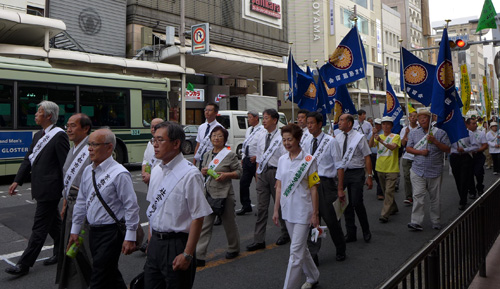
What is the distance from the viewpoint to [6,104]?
423 inches

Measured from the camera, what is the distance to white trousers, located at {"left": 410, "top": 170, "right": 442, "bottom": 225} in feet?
20.3

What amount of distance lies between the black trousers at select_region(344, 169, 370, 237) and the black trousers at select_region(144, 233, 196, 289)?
3.31 meters

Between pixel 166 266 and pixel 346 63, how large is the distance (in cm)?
614

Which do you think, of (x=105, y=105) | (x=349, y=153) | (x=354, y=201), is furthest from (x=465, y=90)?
(x=105, y=105)

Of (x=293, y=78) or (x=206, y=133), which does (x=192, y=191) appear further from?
(x=293, y=78)

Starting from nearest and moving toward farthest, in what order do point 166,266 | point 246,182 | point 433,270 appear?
point 433,270 < point 166,266 < point 246,182

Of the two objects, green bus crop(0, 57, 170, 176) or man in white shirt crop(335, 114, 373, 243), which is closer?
man in white shirt crop(335, 114, 373, 243)

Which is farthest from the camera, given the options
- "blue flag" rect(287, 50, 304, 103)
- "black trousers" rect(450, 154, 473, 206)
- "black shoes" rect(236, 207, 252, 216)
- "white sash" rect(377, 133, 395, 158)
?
"blue flag" rect(287, 50, 304, 103)

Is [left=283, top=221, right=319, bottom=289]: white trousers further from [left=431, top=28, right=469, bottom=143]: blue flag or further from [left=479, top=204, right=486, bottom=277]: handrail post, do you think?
[left=431, top=28, right=469, bottom=143]: blue flag

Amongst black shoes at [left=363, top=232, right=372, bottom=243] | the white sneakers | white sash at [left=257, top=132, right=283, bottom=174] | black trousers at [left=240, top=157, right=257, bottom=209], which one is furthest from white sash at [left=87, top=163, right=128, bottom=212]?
black trousers at [left=240, top=157, right=257, bottom=209]

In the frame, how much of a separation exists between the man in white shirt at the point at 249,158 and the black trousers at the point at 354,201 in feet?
6.35

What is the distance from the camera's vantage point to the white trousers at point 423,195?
20.3ft

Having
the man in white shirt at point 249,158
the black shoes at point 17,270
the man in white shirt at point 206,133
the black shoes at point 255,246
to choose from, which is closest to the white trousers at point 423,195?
the black shoes at point 255,246

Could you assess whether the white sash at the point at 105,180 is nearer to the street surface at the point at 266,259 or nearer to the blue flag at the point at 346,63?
the street surface at the point at 266,259
